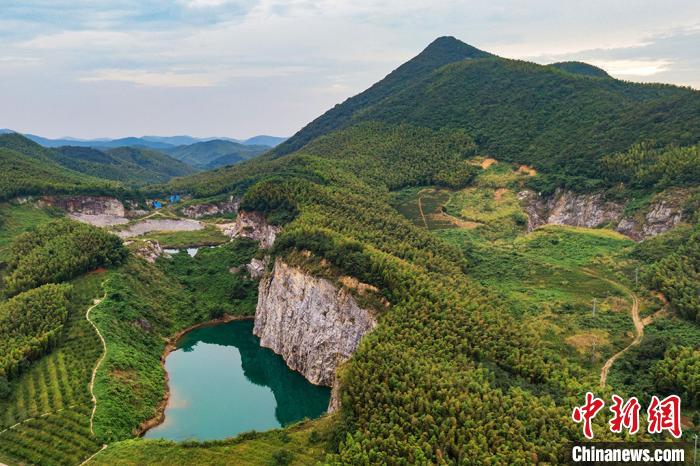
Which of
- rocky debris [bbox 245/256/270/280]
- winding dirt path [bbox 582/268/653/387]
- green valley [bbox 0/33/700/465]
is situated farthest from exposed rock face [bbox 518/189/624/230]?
rocky debris [bbox 245/256/270/280]

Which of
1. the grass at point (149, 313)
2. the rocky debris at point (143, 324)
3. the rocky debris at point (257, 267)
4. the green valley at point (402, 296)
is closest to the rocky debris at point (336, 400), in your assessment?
the green valley at point (402, 296)

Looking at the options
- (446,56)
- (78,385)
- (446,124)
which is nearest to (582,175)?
(446,124)

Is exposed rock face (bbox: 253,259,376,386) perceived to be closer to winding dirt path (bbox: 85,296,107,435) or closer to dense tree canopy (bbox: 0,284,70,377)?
winding dirt path (bbox: 85,296,107,435)

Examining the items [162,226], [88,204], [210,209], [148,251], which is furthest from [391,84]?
[148,251]

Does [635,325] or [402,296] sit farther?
[635,325]

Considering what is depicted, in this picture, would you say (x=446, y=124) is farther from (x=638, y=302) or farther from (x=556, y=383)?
(x=556, y=383)

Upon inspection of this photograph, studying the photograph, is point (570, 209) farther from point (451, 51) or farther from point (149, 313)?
point (451, 51)
